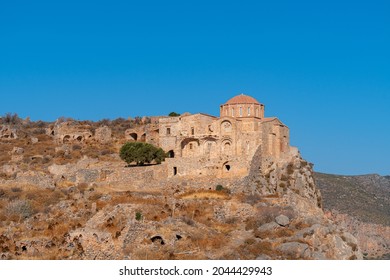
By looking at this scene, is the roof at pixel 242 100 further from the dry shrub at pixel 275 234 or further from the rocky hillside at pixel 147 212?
the dry shrub at pixel 275 234

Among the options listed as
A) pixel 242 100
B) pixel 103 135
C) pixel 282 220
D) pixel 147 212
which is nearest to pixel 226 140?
pixel 242 100

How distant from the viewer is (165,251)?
102 ft

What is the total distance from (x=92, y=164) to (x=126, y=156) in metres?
3.33

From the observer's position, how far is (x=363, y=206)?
3273 inches

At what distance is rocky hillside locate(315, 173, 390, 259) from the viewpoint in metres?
70.6

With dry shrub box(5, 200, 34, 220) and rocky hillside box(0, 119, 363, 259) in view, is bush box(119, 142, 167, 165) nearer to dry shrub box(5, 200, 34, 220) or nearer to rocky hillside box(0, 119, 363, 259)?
rocky hillside box(0, 119, 363, 259)

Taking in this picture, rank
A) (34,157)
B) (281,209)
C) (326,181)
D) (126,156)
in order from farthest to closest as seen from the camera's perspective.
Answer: (326,181), (34,157), (126,156), (281,209)

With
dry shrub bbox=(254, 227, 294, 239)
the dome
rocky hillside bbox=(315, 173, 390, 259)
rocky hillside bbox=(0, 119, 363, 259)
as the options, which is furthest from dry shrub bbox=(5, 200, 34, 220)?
rocky hillside bbox=(315, 173, 390, 259)

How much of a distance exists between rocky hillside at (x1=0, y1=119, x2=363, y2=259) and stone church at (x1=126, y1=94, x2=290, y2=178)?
1065 millimetres

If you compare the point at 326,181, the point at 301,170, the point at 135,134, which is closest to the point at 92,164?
the point at 135,134

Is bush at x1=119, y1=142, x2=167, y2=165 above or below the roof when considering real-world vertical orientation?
below

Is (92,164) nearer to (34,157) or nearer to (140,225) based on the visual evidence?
(34,157)

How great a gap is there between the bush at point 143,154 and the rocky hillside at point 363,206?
19.5 meters

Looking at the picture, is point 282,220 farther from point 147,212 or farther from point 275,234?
point 147,212
